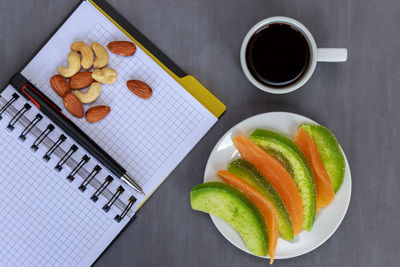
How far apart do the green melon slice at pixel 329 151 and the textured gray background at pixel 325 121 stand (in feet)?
0.25

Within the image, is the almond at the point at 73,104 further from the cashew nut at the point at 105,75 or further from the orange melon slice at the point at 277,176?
the orange melon slice at the point at 277,176

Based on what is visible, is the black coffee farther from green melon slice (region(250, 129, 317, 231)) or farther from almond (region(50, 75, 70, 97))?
almond (region(50, 75, 70, 97))

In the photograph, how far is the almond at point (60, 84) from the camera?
0.85m

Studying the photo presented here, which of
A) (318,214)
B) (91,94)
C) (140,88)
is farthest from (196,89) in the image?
(318,214)

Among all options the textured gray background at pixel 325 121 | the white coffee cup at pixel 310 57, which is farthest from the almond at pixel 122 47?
the white coffee cup at pixel 310 57

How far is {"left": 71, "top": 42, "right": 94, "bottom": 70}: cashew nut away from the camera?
851mm

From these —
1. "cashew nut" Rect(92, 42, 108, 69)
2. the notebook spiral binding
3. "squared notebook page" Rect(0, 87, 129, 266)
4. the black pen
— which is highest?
"cashew nut" Rect(92, 42, 108, 69)

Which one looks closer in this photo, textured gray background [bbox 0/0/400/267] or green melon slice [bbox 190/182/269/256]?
green melon slice [bbox 190/182/269/256]

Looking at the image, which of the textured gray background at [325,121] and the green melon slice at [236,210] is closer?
the green melon slice at [236,210]

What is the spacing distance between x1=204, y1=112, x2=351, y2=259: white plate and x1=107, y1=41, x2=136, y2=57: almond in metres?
0.27

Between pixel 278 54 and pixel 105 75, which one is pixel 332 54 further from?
pixel 105 75

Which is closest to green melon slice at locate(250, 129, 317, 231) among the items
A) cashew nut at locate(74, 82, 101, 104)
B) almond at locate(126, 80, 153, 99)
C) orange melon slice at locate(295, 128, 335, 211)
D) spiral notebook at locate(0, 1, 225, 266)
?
orange melon slice at locate(295, 128, 335, 211)

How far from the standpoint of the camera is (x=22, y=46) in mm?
889

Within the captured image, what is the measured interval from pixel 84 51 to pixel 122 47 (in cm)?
8
